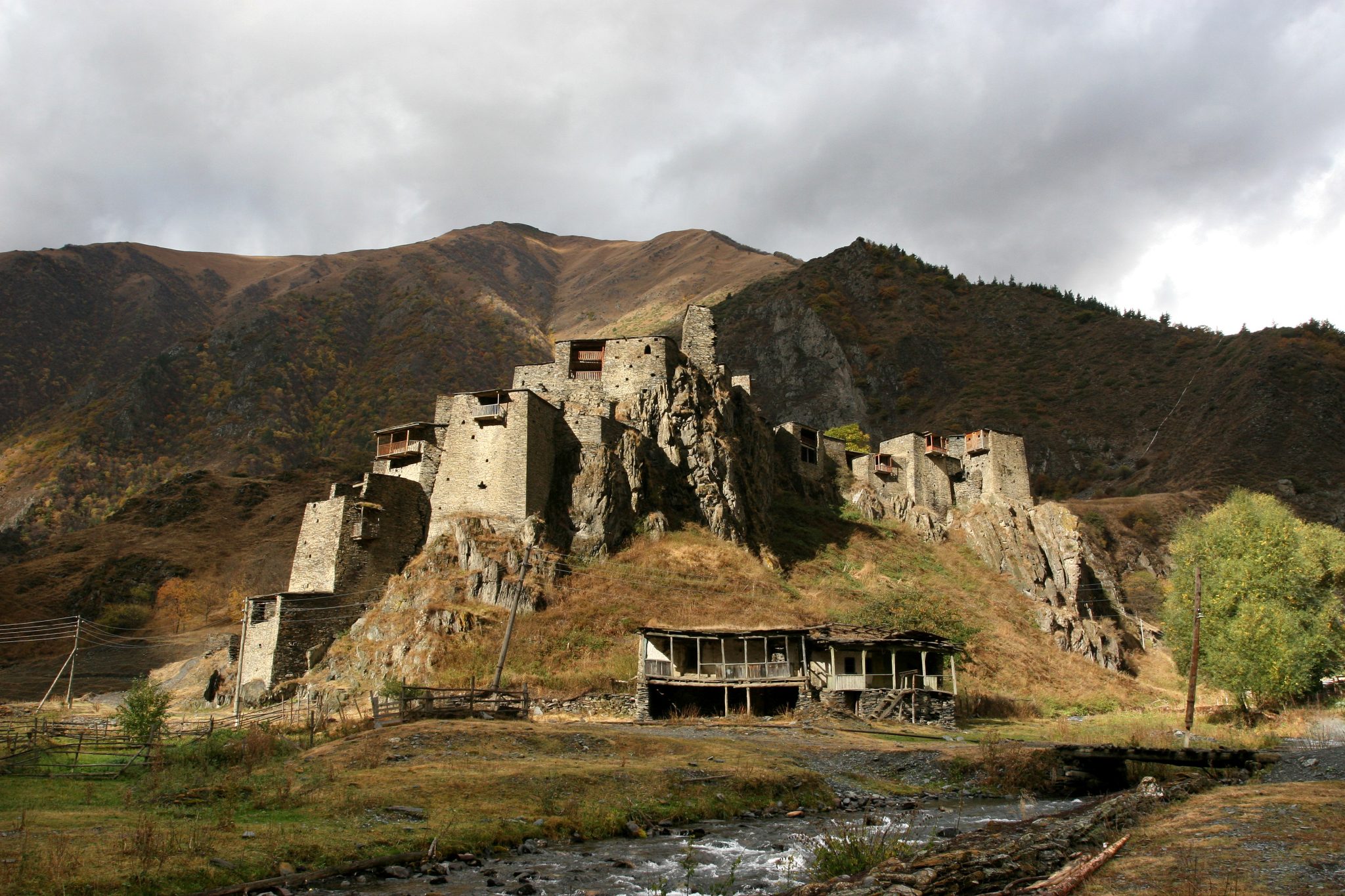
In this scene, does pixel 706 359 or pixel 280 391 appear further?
pixel 280 391

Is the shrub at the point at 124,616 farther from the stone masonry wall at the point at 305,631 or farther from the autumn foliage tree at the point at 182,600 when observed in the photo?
the stone masonry wall at the point at 305,631

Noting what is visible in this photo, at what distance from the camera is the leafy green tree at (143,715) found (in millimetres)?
29000

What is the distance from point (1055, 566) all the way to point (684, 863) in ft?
169

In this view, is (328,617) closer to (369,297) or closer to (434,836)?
(434,836)

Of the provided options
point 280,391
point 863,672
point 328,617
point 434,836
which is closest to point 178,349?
point 280,391

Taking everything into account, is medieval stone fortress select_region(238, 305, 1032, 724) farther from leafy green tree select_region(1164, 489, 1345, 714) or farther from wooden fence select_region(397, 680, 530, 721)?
leafy green tree select_region(1164, 489, 1345, 714)

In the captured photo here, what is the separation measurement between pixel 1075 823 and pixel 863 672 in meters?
22.1

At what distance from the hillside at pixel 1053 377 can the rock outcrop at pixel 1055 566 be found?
31167 mm

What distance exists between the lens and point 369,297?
196 m

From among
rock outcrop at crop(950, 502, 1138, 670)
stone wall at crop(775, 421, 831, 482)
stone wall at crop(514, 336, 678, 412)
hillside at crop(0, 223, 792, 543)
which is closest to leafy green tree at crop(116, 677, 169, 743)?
stone wall at crop(514, 336, 678, 412)

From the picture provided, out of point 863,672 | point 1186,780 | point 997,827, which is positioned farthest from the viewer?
point 863,672

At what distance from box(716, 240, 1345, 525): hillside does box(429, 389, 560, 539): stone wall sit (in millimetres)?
68340

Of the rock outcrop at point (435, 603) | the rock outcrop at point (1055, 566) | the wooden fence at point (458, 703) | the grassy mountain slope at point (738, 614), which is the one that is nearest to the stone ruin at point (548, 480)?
the rock outcrop at point (435, 603)

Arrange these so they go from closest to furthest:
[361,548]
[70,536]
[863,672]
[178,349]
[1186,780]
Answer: [1186,780] → [863,672] → [361,548] → [70,536] → [178,349]
